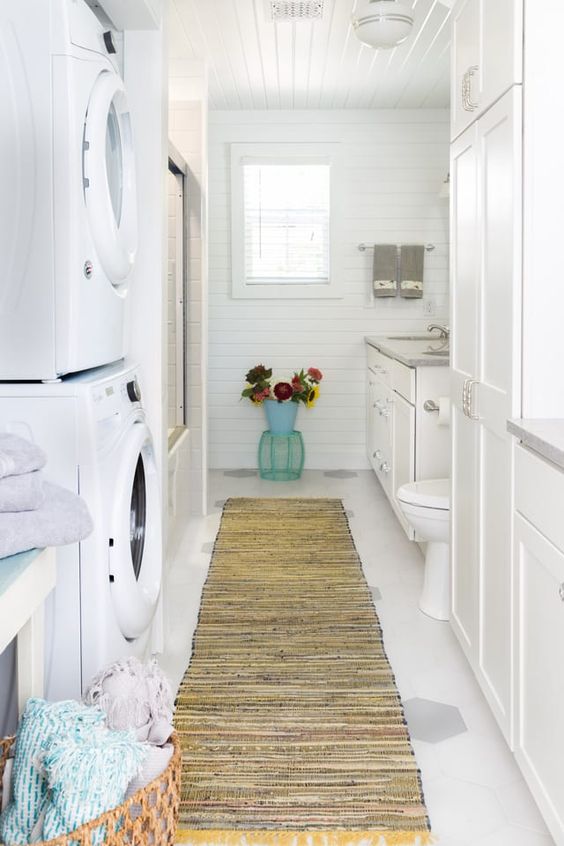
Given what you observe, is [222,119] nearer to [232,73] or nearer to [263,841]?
[232,73]

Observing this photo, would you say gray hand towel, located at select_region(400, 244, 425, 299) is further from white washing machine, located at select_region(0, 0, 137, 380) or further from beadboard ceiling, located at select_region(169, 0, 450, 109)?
white washing machine, located at select_region(0, 0, 137, 380)

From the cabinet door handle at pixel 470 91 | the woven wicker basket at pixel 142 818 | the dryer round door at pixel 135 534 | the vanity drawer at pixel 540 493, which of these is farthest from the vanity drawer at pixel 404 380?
the woven wicker basket at pixel 142 818

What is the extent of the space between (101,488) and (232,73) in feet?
11.9

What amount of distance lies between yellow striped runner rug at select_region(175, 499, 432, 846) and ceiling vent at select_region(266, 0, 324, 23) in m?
2.42

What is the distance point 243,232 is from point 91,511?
430 centimetres

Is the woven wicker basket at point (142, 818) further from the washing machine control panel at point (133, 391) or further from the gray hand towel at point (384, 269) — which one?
the gray hand towel at point (384, 269)

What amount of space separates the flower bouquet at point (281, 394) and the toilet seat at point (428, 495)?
2.32m

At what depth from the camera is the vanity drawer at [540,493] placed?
163cm

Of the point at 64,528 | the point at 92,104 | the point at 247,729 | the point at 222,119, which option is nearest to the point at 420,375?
the point at 247,729

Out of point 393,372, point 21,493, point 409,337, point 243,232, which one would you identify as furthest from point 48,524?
point 243,232

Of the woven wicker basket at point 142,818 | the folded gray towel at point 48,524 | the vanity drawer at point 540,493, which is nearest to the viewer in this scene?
the woven wicker basket at point 142,818

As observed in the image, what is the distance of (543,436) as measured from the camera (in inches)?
68.6

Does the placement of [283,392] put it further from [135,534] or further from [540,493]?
[540,493]

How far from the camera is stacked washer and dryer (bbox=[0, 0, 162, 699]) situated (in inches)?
71.6
